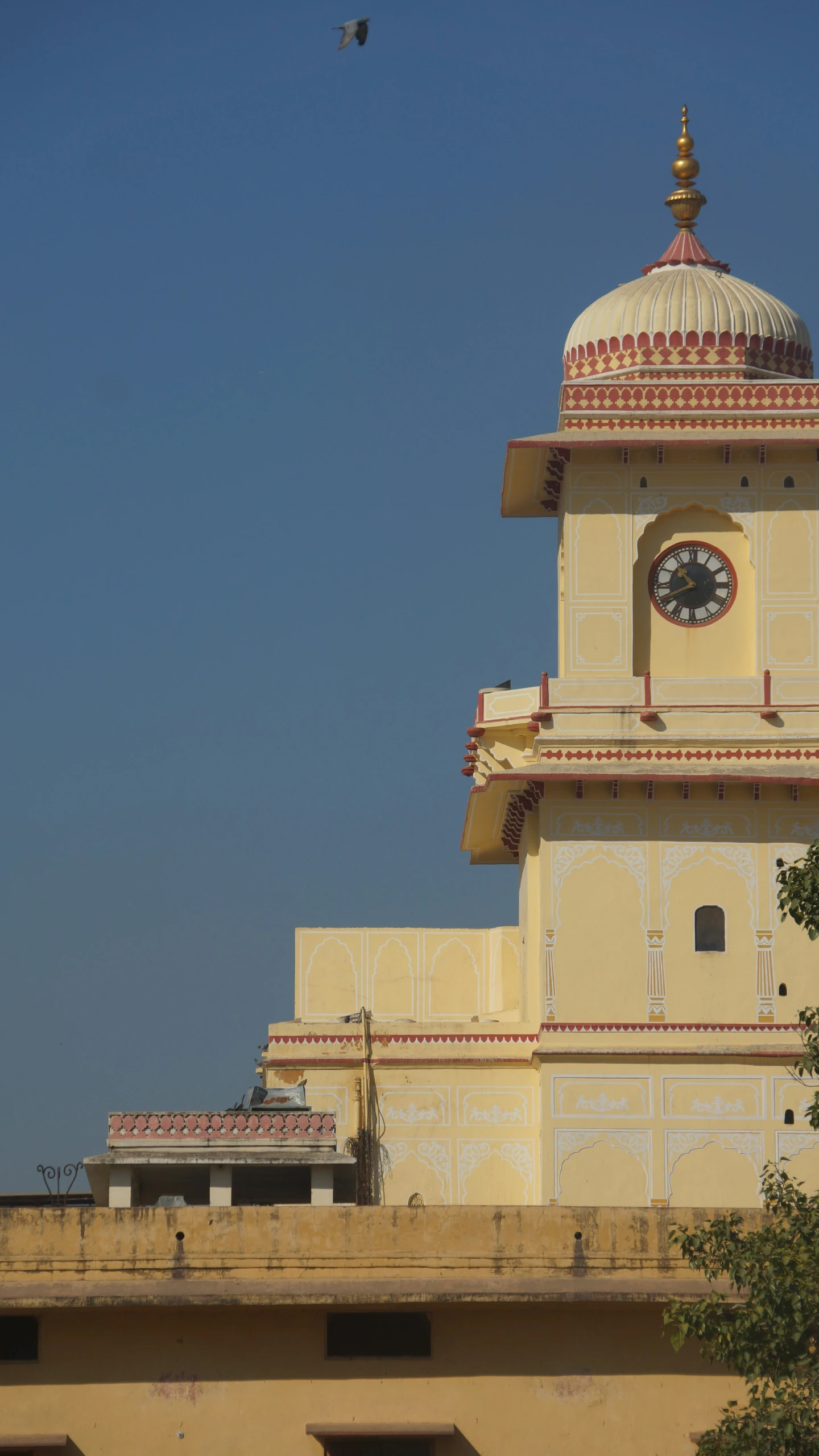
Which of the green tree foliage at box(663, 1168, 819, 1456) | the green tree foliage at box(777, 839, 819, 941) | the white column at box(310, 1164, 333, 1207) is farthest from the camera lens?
the white column at box(310, 1164, 333, 1207)

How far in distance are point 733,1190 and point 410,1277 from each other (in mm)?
11365

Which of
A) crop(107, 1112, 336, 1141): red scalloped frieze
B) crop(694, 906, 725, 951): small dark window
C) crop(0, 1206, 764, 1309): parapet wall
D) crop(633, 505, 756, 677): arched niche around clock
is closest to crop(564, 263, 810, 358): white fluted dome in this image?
crop(633, 505, 756, 677): arched niche around clock

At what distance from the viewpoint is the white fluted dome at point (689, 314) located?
114 feet

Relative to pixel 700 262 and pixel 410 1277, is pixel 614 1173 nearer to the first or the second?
pixel 410 1277

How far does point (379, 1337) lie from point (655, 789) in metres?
13.1

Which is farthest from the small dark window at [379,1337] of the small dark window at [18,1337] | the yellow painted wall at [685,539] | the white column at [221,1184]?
the yellow painted wall at [685,539]

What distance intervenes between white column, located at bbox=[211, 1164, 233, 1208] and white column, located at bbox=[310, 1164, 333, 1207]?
1.15 meters

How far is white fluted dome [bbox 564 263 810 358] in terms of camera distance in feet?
114

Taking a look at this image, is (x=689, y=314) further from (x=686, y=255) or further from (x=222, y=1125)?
(x=222, y=1125)

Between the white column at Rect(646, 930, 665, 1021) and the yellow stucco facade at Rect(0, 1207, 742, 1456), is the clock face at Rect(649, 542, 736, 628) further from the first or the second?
the yellow stucco facade at Rect(0, 1207, 742, 1456)

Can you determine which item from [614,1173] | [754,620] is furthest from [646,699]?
[614,1173]

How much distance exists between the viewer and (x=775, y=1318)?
1750cm

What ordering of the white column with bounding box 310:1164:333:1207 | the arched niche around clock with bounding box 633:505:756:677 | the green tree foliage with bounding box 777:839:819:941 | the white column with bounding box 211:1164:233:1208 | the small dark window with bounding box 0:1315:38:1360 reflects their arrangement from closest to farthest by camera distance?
the green tree foliage with bounding box 777:839:819:941
the small dark window with bounding box 0:1315:38:1360
the white column with bounding box 310:1164:333:1207
the white column with bounding box 211:1164:233:1208
the arched niche around clock with bounding box 633:505:756:677

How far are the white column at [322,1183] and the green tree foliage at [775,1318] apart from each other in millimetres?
13969
